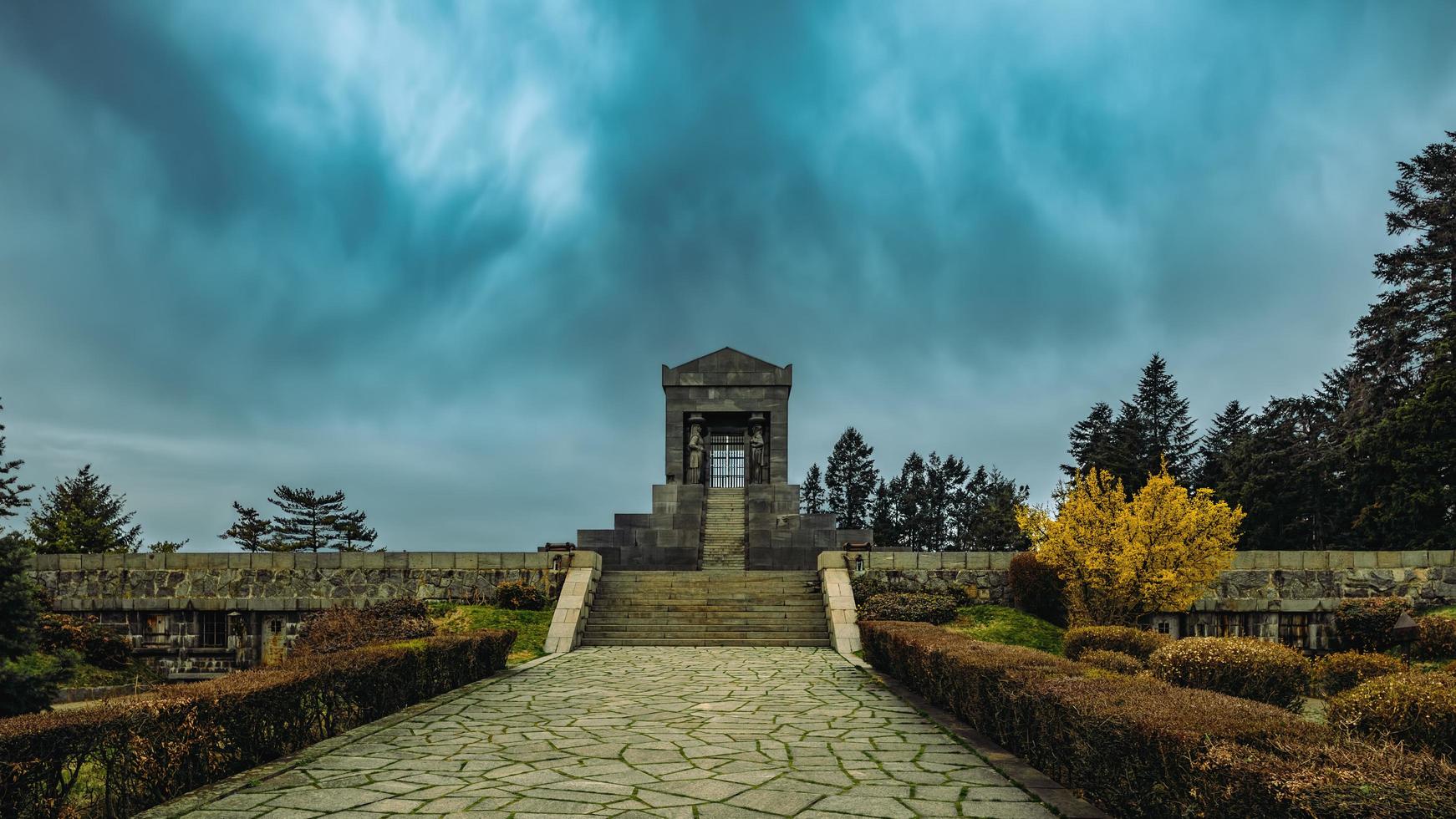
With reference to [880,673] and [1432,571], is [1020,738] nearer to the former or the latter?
[880,673]

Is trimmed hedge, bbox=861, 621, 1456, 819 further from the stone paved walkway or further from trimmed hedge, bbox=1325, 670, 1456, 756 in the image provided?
trimmed hedge, bbox=1325, 670, 1456, 756

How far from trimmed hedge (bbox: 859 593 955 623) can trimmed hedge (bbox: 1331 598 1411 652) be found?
7.83 metres

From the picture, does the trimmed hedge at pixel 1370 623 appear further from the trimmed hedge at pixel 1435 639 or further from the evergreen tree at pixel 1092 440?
the evergreen tree at pixel 1092 440

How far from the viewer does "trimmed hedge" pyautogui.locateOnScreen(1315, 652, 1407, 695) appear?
11648 mm

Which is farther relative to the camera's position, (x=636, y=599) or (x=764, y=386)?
(x=764, y=386)

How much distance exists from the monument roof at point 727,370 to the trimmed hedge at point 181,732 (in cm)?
2357

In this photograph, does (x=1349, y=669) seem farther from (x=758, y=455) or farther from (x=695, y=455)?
(x=695, y=455)

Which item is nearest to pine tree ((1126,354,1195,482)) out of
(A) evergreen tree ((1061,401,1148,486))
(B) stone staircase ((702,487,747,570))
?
(A) evergreen tree ((1061,401,1148,486))

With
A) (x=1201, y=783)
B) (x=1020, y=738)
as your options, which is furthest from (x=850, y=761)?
(x=1201, y=783)

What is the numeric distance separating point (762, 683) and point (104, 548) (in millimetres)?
31299

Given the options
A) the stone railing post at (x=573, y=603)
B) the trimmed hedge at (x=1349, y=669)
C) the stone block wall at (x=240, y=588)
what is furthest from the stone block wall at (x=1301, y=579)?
the trimmed hedge at (x=1349, y=669)

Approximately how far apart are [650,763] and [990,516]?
174 ft

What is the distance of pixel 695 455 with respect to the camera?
1312 inches

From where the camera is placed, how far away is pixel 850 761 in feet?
24.1
